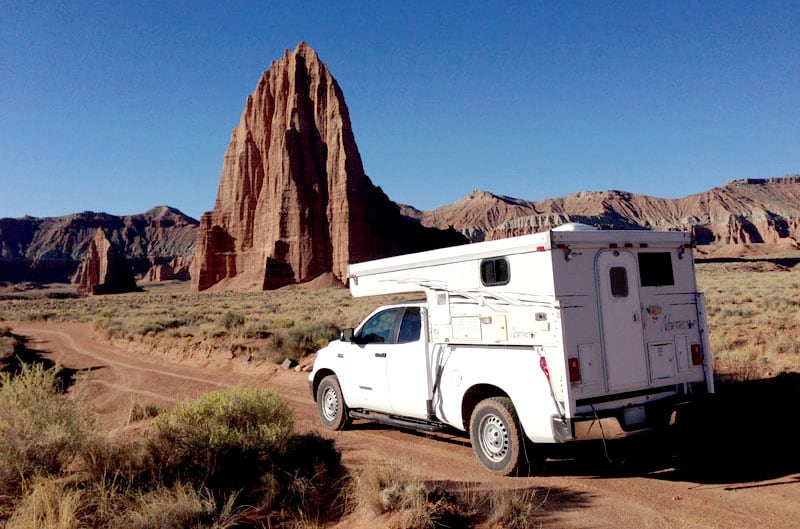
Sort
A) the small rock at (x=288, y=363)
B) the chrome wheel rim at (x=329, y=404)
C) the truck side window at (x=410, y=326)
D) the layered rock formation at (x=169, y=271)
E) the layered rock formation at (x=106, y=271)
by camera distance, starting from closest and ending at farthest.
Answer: the truck side window at (x=410, y=326) < the chrome wheel rim at (x=329, y=404) < the small rock at (x=288, y=363) < the layered rock formation at (x=106, y=271) < the layered rock formation at (x=169, y=271)

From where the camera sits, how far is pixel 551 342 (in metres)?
5.71

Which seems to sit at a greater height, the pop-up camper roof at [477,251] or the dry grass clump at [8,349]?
the pop-up camper roof at [477,251]

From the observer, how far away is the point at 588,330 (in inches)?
231

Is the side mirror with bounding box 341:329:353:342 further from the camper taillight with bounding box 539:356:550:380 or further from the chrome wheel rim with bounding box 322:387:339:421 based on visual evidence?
the camper taillight with bounding box 539:356:550:380

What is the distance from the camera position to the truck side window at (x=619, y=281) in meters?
6.21

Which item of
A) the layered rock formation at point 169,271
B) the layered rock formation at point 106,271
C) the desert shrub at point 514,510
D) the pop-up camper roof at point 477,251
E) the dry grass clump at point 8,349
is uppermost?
the layered rock formation at point 169,271

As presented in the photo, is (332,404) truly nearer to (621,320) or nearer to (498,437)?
(498,437)

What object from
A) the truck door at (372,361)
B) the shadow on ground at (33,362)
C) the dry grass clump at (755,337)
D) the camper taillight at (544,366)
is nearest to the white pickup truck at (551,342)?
the camper taillight at (544,366)

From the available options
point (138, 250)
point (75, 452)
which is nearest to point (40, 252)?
point (138, 250)

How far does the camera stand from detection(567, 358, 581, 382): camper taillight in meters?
5.62

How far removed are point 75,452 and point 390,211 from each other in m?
84.9

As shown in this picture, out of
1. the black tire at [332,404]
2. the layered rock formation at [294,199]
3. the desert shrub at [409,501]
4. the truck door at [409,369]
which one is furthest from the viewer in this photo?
the layered rock formation at [294,199]

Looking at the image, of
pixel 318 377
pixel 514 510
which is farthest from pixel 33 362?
pixel 514 510

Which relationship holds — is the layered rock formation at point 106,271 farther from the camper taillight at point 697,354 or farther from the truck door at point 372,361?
the camper taillight at point 697,354
